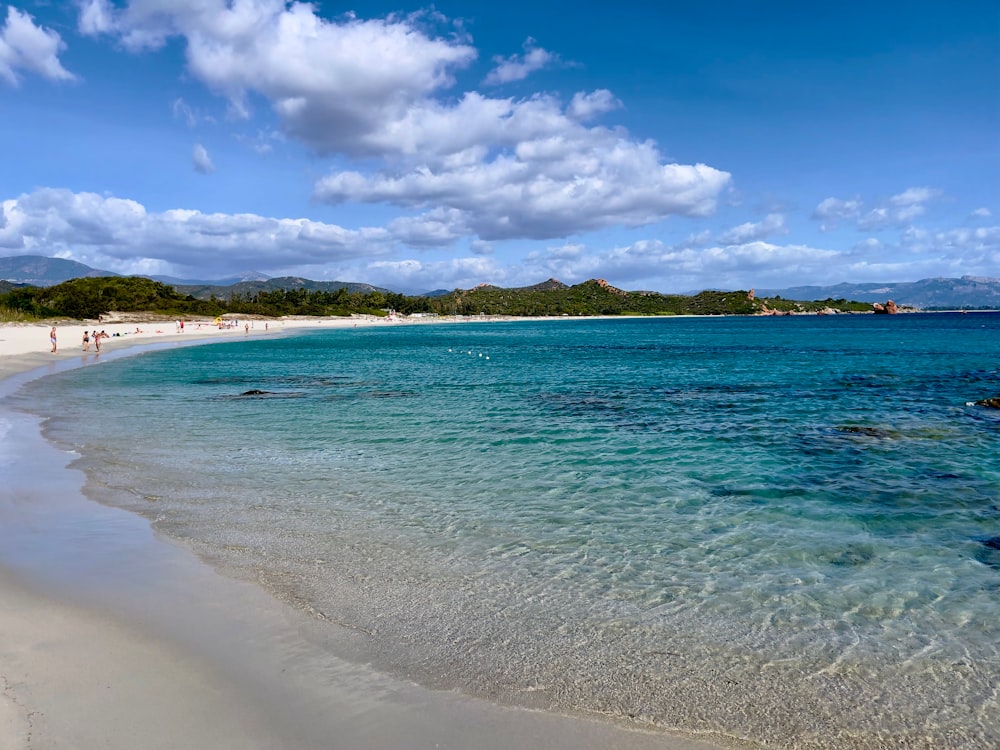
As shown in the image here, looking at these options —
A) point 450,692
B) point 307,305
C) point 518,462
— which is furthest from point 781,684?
point 307,305

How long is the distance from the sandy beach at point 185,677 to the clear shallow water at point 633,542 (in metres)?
0.44

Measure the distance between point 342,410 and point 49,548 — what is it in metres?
16.1

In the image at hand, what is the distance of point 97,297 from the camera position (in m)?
124

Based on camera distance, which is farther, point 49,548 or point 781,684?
point 49,548

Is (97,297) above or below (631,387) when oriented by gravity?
above

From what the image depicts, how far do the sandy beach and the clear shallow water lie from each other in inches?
17.4

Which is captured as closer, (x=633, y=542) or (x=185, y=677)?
(x=185, y=677)

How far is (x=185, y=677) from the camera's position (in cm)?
591

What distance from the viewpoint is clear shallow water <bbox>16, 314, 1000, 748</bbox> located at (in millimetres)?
5949

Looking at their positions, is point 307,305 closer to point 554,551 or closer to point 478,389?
point 478,389

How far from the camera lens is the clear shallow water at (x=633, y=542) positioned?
5.95 metres

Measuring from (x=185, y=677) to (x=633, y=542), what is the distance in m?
6.55

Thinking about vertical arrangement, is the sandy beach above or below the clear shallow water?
above

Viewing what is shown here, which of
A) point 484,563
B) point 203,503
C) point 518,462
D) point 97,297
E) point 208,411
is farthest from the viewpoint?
point 97,297
